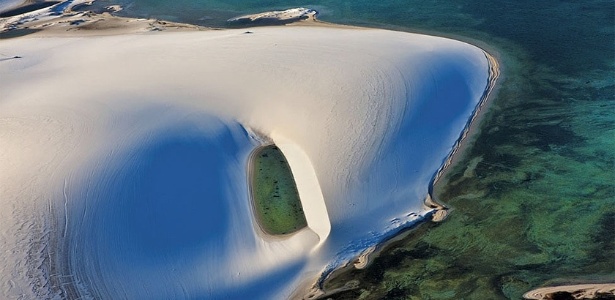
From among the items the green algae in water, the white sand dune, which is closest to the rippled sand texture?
the white sand dune

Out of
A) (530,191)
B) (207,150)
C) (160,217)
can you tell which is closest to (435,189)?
(530,191)

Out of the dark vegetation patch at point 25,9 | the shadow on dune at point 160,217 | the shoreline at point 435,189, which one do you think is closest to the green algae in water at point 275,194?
the shadow on dune at point 160,217

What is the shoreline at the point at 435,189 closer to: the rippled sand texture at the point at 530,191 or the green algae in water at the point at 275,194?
the rippled sand texture at the point at 530,191

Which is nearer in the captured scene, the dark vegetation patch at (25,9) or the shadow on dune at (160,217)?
the shadow on dune at (160,217)

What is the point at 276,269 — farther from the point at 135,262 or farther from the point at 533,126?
the point at 533,126

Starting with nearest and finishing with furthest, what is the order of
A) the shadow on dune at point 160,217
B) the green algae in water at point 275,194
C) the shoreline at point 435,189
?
the shadow on dune at point 160,217 → the shoreline at point 435,189 → the green algae in water at point 275,194

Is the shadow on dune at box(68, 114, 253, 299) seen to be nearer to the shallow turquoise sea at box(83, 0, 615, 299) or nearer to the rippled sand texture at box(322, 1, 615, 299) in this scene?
the rippled sand texture at box(322, 1, 615, 299)
